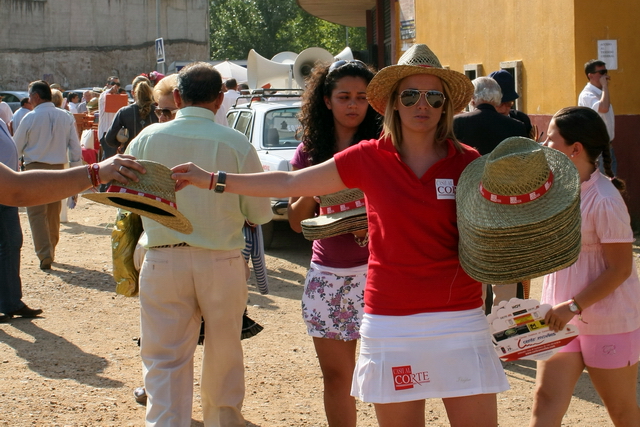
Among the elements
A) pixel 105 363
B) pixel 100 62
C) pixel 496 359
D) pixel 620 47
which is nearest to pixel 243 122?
pixel 620 47

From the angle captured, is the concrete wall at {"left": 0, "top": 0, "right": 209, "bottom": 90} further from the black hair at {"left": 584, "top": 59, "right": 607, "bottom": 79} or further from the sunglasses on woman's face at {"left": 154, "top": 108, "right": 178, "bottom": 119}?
the sunglasses on woman's face at {"left": 154, "top": 108, "right": 178, "bottom": 119}

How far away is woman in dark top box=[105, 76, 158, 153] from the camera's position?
27.7ft

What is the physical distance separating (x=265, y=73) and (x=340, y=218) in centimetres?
1635

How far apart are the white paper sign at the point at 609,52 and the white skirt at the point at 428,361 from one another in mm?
9018

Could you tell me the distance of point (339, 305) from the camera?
4.03 m

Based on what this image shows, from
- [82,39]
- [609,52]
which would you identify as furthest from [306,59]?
[82,39]

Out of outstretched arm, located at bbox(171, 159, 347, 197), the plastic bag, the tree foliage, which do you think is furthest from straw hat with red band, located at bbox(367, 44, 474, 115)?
the tree foliage

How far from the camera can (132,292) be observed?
16.1ft

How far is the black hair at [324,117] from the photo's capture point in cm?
417

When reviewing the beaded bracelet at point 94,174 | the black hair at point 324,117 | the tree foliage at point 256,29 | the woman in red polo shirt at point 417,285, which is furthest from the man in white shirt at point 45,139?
the tree foliage at point 256,29

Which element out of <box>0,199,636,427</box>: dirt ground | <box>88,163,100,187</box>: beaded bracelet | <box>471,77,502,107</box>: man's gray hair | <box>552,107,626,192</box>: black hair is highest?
<box>471,77,502,107</box>: man's gray hair

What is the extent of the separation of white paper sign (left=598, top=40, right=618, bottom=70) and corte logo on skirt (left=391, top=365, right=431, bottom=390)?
9.17 m

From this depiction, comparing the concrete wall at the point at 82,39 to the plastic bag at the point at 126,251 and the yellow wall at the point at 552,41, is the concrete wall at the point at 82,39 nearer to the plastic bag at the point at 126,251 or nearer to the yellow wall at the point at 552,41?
the yellow wall at the point at 552,41

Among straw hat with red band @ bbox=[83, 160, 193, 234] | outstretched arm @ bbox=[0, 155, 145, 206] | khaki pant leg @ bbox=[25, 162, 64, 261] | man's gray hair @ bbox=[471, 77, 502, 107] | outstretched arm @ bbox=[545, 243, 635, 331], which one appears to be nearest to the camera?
straw hat with red band @ bbox=[83, 160, 193, 234]
